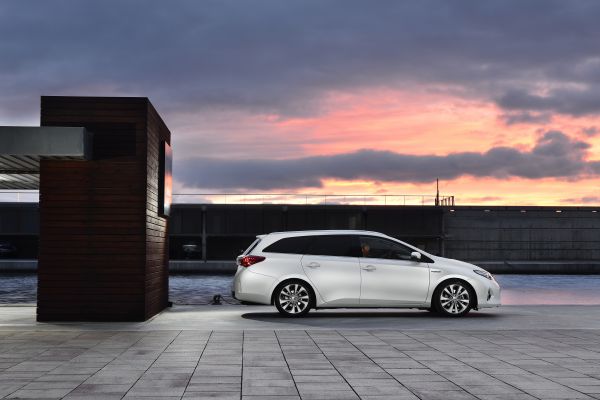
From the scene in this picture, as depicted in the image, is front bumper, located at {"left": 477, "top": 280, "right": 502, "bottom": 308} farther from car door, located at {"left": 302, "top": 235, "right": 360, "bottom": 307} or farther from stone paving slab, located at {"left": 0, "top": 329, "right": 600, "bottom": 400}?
stone paving slab, located at {"left": 0, "top": 329, "right": 600, "bottom": 400}

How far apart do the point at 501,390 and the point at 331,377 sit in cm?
168

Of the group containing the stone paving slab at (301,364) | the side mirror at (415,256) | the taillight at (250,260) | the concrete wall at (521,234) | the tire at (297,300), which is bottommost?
the stone paving slab at (301,364)

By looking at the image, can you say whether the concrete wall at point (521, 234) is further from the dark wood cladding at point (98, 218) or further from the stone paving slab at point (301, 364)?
the stone paving slab at point (301, 364)

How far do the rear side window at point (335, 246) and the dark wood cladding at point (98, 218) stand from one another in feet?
10.6

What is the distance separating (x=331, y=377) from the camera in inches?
317

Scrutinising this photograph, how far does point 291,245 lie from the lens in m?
15.1

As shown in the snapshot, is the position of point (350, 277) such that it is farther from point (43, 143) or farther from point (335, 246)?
point (43, 143)

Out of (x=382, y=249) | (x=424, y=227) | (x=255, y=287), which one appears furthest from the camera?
(x=424, y=227)

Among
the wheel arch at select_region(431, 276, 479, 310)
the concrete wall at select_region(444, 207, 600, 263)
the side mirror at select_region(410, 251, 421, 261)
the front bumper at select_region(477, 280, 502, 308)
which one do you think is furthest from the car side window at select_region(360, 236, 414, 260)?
the concrete wall at select_region(444, 207, 600, 263)

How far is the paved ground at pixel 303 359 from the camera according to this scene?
735cm

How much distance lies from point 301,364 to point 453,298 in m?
6.83

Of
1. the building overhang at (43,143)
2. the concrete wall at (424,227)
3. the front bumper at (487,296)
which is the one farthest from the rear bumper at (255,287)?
the concrete wall at (424,227)

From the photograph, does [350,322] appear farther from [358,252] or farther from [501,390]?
[501,390]

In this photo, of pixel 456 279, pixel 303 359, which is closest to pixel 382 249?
pixel 456 279
